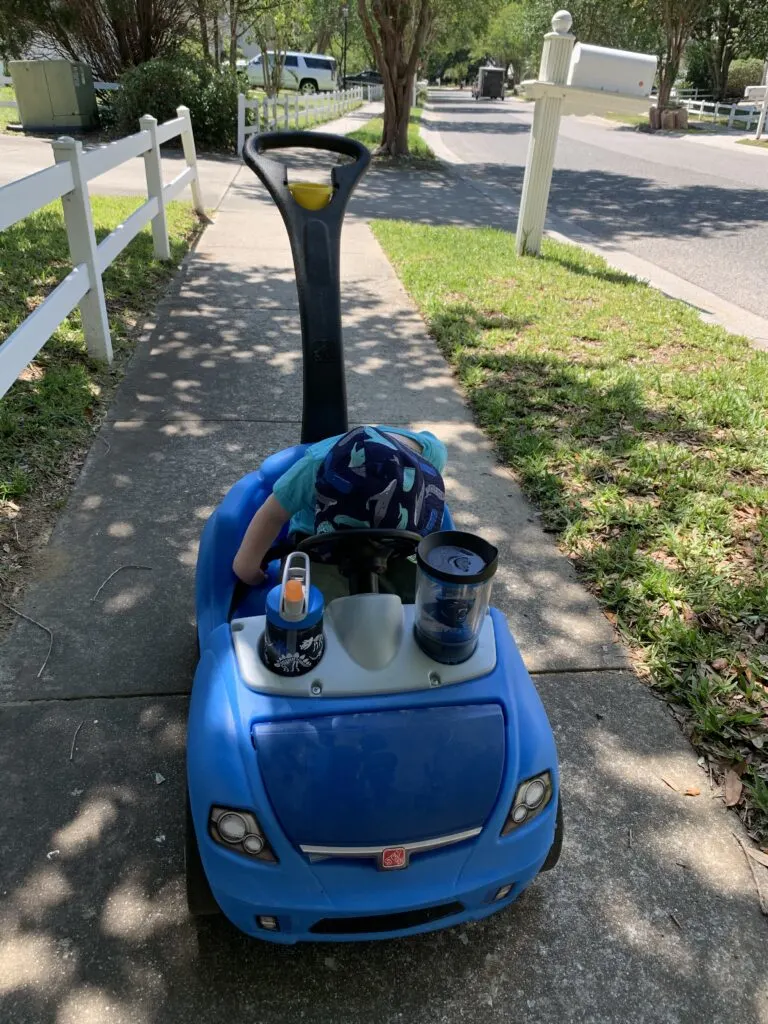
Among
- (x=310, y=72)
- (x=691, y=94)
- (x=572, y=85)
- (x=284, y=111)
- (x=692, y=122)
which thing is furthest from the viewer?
(x=691, y=94)

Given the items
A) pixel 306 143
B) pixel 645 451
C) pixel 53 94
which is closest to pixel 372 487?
pixel 306 143

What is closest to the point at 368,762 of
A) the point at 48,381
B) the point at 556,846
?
the point at 556,846

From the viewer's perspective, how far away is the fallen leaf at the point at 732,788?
2.12 metres

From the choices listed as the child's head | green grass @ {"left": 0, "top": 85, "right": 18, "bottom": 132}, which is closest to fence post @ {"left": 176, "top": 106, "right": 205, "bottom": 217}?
the child's head

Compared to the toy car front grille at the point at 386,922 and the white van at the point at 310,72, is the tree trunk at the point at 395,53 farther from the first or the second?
the white van at the point at 310,72

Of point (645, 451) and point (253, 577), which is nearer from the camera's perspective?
point (253, 577)

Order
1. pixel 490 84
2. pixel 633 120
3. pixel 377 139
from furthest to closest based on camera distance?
pixel 490 84 → pixel 633 120 → pixel 377 139

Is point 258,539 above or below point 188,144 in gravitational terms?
below

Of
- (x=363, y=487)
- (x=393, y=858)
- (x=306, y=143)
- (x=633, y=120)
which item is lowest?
(x=633, y=120)

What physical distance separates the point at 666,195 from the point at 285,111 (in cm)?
935

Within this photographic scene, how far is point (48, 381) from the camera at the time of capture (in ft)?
13.8

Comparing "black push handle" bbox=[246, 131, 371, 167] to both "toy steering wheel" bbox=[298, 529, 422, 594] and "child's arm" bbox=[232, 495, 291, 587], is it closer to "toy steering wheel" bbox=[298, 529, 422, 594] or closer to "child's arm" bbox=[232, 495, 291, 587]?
"child's arm" bbox=[232, 495, 291, 587]

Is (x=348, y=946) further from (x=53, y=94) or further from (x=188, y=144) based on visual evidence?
(x=53, y=94)

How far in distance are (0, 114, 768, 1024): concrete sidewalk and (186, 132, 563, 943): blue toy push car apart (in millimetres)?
209
